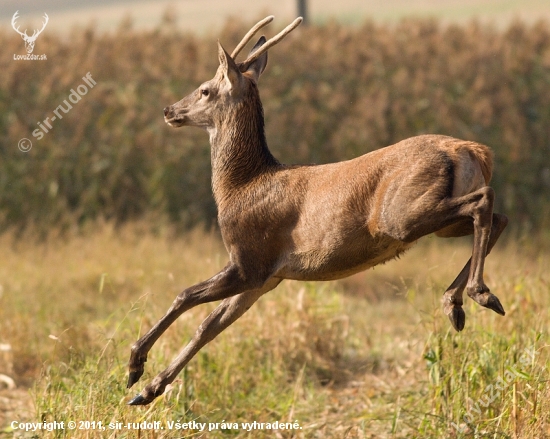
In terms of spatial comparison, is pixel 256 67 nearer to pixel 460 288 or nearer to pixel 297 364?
pixel 460 288

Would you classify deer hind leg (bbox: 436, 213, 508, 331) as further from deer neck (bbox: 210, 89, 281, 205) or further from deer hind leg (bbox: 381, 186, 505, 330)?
deer neck (bbox: 210, 89, 281, 205)

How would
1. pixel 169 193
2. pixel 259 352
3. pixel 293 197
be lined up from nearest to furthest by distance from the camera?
pixel 293 197 → pixel 259 352 → pixel 169 193

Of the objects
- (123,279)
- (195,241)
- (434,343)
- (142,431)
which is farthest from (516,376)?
(195,241)

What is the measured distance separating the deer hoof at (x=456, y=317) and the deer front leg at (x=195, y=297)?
1183 millimetres

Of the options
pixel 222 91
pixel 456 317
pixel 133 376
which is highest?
pixel 222 91

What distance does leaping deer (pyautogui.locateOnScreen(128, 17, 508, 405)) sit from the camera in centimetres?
498

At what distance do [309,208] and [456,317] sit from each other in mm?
1043

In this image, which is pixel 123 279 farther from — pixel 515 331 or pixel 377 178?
pixel 377 178

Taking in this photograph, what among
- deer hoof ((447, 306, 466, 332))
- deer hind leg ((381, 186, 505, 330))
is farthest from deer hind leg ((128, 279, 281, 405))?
deer hoof ((447, 306, 466, 332))

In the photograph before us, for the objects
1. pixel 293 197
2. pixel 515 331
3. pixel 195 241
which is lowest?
pixel 195 241

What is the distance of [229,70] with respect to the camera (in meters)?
5.75

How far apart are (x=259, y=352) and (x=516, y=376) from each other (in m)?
2.52

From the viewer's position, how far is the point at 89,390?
5496mm

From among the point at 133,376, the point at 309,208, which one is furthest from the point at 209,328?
the point at 309,208
